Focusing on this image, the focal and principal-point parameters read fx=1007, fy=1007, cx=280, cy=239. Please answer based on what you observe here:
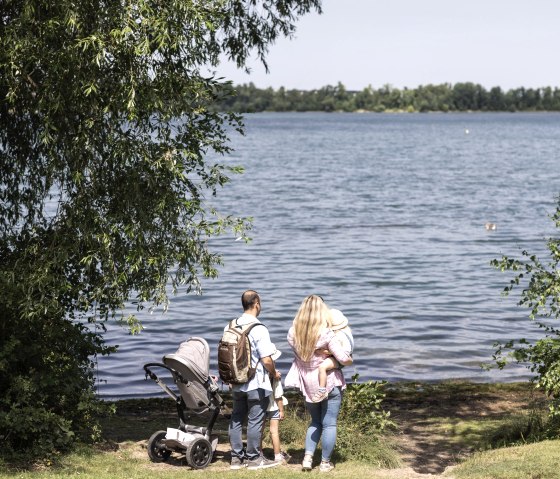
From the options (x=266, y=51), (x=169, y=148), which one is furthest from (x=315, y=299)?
(x=266, y=51)

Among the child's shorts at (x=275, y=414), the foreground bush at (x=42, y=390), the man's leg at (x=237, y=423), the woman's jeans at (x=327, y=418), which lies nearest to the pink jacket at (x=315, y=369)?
the woman's jeans at (x=327, y=418)

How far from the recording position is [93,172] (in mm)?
11383

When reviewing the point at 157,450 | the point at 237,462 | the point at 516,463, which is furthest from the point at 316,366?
the point at 516,463

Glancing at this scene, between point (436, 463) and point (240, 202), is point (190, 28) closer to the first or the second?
point (436, 463)

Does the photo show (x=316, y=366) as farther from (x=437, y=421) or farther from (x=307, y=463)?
(x=437, y=421)

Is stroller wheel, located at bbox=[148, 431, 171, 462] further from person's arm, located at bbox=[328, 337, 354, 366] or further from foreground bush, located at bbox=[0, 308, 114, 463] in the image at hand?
person's arm, located at bbox=[328, 337, 354, 366]

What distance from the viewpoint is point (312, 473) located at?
1073 cm

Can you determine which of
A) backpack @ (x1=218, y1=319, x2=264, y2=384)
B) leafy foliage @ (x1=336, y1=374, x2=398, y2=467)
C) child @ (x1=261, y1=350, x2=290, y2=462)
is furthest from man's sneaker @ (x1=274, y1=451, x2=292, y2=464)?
backpack @ (x1=218, y1=319, x2=264, y2=384)

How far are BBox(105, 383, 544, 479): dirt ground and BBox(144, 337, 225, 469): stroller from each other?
20 cm

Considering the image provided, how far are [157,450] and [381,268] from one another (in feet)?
78.8

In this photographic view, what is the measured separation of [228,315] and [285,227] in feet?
64.2

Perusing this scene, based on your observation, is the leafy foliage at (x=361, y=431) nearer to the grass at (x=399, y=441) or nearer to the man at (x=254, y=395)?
the grass at (x=399, y=441)

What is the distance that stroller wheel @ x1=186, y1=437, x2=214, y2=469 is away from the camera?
11.0m

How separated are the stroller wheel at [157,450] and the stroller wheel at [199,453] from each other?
50 centimetres
